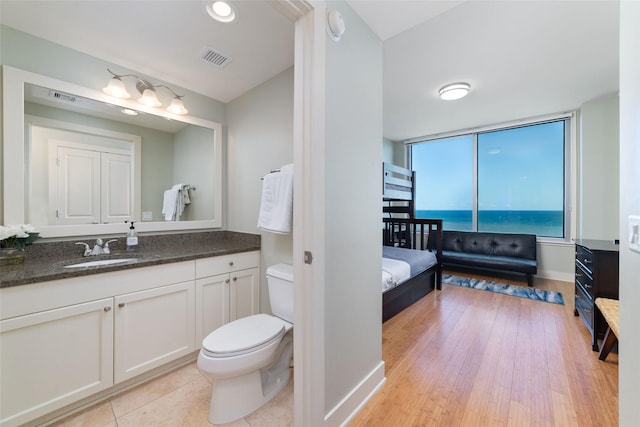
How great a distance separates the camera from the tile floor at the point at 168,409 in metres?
1.39

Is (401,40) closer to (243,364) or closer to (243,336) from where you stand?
(243,336)

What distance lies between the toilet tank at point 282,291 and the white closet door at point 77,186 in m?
1.46

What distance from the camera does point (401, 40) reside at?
213 centimetres

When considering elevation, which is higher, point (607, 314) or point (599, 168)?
point (599, 168)

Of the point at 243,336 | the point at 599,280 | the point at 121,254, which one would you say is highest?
the point at 121,254

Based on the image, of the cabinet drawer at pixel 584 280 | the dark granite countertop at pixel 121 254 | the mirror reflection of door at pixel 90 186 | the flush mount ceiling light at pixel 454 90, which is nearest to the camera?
the dark granite countertop at pixel 121 254

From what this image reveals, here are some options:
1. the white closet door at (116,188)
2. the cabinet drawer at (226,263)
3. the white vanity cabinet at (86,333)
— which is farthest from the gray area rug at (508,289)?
the white closet door at (116,188)

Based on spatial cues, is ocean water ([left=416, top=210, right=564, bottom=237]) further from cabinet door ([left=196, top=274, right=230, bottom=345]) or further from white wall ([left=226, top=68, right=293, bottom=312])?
cabinet door ([left=196, top=274, right=230, bottom=345])

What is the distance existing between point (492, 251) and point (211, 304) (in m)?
4.41

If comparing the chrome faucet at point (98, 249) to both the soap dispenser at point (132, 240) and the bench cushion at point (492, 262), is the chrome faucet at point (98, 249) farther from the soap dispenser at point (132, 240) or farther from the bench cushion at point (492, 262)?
the bench cushion at point (492, 262)

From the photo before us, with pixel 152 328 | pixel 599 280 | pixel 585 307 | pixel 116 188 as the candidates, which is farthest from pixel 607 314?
pixel 116 188

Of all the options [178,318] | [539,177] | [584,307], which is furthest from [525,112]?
[178,318]

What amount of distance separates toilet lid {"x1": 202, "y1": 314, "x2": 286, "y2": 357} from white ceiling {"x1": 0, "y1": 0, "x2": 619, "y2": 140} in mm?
1865

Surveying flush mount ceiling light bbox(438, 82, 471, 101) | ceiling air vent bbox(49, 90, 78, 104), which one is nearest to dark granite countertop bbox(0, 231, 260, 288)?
ceiling air vent bbox(49, 90, 78, 104)
